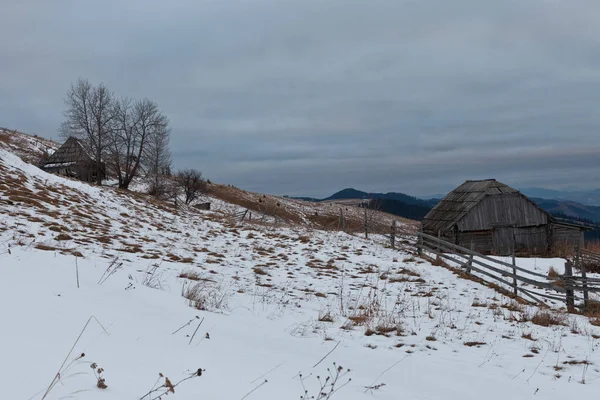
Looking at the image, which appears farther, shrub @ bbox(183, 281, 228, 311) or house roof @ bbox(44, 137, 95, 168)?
house roof @ bbox(44, 137, 95, 168)

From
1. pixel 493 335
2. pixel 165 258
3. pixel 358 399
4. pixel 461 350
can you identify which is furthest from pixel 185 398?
pixel 165 258

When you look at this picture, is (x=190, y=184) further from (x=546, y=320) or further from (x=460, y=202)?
(x=546, y=320)

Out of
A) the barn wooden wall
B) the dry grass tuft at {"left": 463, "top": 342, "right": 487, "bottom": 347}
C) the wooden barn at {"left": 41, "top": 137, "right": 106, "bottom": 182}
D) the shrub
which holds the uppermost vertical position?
the wooden barn at {"left": 41, "top": 137, "right": 106, "bottom": 182}

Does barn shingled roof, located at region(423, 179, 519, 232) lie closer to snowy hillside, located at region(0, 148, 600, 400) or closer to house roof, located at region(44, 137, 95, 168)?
snowy hillside, located at region(0, 148, 600, 400)

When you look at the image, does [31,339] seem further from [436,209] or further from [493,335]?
[436,209]

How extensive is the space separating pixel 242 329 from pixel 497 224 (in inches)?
1144

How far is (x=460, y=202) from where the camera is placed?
30.0m

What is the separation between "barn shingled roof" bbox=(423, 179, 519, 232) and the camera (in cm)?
2847

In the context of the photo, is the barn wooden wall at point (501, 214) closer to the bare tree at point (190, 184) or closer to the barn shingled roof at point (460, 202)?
the barn shingled roof at point (460, 202)

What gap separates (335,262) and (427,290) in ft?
12.4

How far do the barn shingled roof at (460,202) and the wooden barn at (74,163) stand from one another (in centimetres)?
2706

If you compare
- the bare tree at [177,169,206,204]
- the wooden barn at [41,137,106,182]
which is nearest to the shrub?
the wooden barn at [41,137,106,182]

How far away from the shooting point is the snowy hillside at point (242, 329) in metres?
2.92

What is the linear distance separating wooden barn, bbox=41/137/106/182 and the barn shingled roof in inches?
1065
